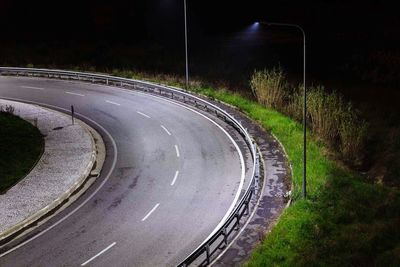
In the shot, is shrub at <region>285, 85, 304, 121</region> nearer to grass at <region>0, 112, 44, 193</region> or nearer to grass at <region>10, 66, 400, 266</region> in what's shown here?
grass at <region>10, 66, 400, 266</region>

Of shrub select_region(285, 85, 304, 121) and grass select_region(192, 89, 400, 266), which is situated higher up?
shrub select_region(285, 85, 304, 121)

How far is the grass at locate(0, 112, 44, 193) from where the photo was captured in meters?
23.9

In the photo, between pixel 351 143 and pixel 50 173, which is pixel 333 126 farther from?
pixel 50 173

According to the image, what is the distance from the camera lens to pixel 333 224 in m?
19.0

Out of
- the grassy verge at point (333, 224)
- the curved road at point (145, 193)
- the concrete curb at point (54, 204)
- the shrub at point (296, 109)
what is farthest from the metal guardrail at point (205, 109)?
the concrete curb at point (54, 204)

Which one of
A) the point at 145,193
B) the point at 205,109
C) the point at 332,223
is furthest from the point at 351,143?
the point at 145,193

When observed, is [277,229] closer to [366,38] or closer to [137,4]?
[366,38]

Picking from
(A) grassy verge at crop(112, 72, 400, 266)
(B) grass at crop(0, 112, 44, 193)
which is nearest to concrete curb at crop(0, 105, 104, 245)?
(B) grass at crop(0, 112, 44, 193)

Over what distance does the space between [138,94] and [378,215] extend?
858 inches

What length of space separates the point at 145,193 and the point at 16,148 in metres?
8.71

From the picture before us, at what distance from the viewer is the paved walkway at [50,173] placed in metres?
20.2

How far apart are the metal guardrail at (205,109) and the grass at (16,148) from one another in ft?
34.0

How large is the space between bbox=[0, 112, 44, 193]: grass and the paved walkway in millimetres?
398

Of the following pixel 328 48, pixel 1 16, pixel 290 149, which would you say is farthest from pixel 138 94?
pixel 1 16
